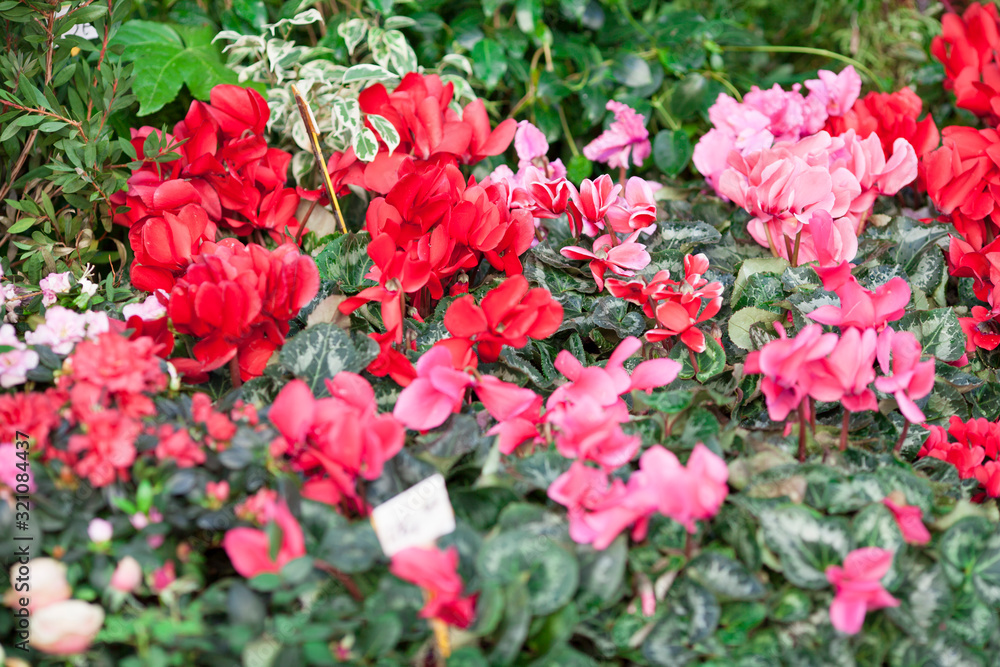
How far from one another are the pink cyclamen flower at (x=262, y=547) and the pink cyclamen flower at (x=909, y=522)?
1.86 feet

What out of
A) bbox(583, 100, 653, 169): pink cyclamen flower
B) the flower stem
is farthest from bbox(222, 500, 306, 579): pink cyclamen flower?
the flower stem

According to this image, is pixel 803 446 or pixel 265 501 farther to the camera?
pixel 803 446

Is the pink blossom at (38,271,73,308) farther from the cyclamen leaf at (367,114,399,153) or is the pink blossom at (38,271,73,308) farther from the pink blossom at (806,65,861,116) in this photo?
the pink blossom at (806,65,861,116)

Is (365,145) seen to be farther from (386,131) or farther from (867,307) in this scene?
(867,307)

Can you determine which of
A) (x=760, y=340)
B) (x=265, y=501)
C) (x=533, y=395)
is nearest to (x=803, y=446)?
Answer: (x=760, y=340)

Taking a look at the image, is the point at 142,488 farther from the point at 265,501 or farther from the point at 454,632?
the point at 454,632

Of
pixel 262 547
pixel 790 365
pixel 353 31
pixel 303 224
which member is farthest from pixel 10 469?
pixel 353 31

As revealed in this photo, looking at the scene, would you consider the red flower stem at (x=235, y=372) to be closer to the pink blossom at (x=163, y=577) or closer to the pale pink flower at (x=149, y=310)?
the pale pink flower at (x=149, y=310)

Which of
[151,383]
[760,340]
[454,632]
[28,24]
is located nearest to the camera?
[454,632]

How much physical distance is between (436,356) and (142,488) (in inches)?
12.3

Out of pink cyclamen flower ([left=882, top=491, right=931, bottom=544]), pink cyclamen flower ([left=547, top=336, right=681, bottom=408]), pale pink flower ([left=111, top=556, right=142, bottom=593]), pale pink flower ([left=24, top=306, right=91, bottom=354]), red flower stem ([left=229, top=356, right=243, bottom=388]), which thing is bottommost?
red flower stem ([left=229, top=356, right=243, bottom=388])

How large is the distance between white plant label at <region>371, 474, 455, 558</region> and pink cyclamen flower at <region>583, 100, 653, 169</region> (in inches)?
34.5

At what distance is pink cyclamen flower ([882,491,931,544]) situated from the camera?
0.73m

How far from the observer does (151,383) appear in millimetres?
746
